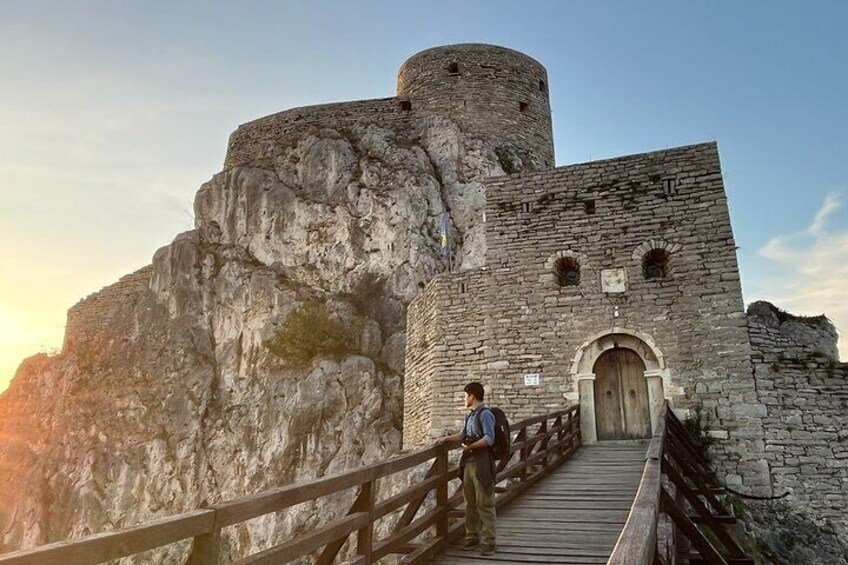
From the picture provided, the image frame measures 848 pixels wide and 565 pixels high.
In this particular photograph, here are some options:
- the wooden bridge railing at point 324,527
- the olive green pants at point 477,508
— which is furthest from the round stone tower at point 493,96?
the olive green pants at point 477,508

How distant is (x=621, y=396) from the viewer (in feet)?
41.2

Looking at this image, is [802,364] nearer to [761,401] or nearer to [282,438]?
[761,401]

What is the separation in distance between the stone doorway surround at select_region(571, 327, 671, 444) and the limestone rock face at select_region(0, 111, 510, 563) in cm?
874

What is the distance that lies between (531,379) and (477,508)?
294 inches

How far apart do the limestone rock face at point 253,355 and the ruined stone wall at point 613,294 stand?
25.3 feet

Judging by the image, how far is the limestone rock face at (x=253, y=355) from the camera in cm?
2066

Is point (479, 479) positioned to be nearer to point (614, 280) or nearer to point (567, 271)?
point (614, 280)

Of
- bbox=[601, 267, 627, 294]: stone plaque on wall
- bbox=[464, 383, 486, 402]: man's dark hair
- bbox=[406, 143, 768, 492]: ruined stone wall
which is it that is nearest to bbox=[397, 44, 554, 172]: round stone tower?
bbox=[406, 143, 768, 492]: ruined stone wall

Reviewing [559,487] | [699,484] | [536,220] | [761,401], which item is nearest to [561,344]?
[536,220]

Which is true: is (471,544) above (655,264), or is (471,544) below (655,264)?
below

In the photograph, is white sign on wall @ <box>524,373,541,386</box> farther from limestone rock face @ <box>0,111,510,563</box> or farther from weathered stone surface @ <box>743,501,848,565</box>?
limestone rock face @ <box>0,111,510,563</box>

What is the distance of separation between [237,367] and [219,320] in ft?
7.76

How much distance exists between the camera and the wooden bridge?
2830 mm

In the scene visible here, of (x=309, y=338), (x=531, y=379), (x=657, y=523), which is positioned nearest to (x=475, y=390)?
(x=657, y=523)
